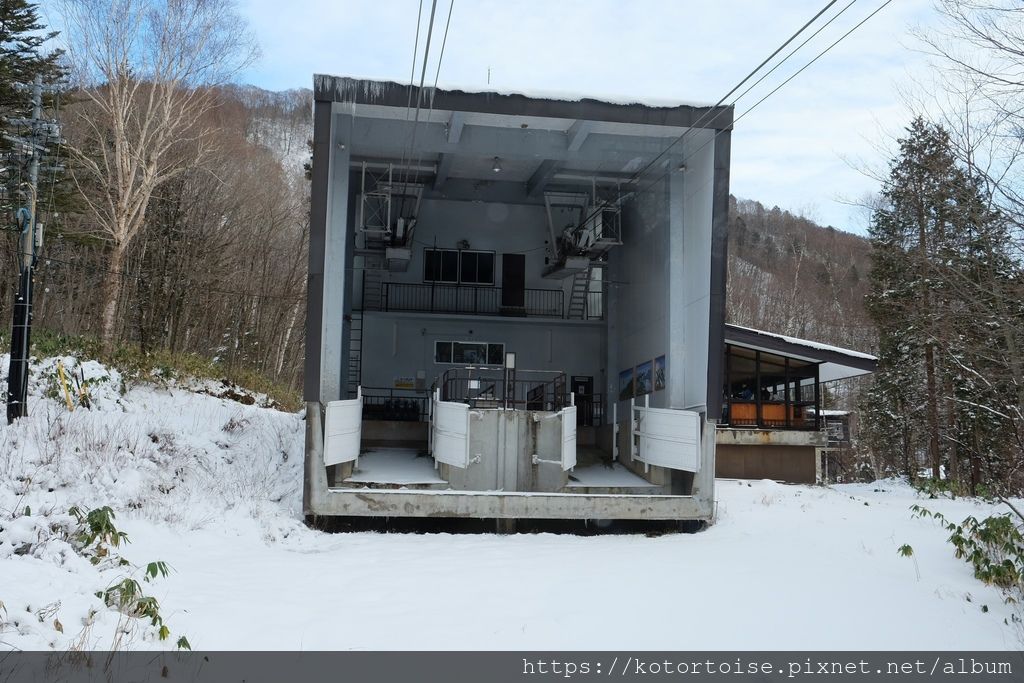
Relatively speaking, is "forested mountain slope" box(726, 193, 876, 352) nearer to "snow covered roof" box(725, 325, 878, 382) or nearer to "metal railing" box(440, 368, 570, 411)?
"snow covered roof" box(725, 325, 878, 382)

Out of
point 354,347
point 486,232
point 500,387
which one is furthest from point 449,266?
point 500,387

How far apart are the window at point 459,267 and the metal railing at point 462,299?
195 mm

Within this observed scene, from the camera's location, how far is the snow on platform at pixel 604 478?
14122 mm

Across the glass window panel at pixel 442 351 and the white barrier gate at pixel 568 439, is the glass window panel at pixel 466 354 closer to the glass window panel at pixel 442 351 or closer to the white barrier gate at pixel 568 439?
the glass window panel at pixel 442 351

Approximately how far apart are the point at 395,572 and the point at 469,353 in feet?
38.4

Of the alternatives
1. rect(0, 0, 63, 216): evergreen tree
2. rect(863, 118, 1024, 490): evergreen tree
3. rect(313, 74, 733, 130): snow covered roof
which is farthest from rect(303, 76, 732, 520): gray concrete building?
rect(0, 0, 63, 216): evergreen tree

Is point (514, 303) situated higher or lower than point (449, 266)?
lower

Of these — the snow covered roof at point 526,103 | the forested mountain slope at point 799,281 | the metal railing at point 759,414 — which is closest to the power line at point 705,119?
the snow covered roof at point 526,103

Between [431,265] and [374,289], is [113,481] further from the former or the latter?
[431,265]

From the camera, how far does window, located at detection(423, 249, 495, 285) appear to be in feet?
70.6

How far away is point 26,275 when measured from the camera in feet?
45.1

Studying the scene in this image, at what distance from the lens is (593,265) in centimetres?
1941
